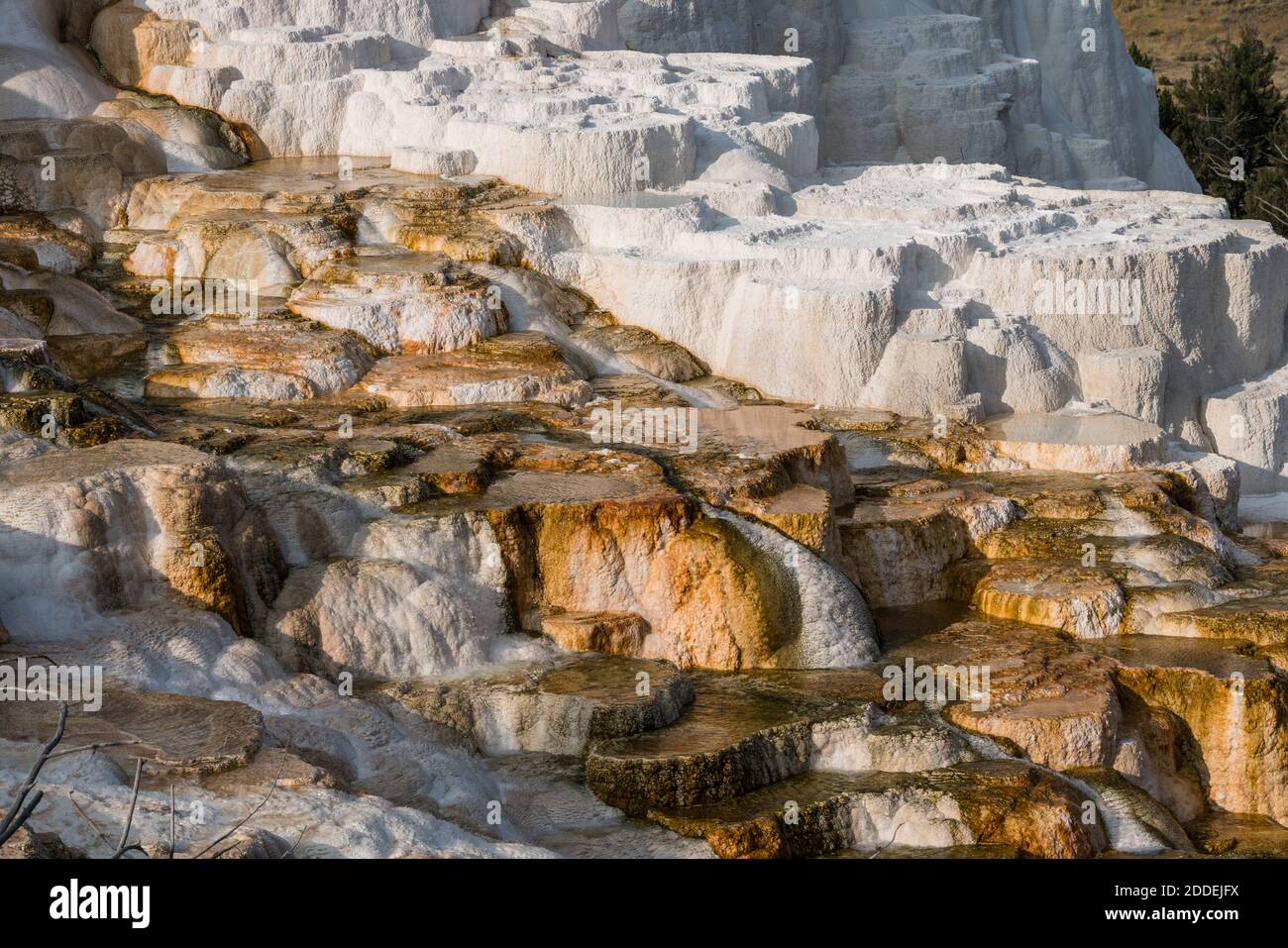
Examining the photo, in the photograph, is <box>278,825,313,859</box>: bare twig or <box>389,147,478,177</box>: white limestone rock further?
<box>389,147,478,177</box>: white limestone rock

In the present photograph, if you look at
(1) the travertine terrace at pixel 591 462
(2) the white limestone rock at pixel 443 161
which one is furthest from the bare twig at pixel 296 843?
(2) the white limestone rock at pixel 443 161

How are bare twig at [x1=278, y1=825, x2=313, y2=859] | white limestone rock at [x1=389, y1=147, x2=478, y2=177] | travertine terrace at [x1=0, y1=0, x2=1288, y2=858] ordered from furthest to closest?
white limestone rock at [x1=389, y1=147, x2=478, y2=177] < travertine terrace at [x1=0, y1=0, x2=1288, y2=858] < bare twig at [x1=278, y1=825, x2=313, y2=859]

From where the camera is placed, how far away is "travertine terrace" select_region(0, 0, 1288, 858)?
8.87 meters

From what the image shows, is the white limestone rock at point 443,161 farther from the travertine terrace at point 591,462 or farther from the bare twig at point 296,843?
the bare twig at point 296,843

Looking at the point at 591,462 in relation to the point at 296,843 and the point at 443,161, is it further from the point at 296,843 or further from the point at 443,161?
the point at 443,161

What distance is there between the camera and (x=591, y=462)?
11.1 meters

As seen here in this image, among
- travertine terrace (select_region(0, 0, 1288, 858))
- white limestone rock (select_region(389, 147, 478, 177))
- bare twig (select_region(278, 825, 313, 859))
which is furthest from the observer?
white limestone rock (select_region(389, 147, 478, 177))

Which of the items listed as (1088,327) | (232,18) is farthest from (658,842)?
(232,18)

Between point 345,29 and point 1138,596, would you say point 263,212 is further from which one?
point 1138,596

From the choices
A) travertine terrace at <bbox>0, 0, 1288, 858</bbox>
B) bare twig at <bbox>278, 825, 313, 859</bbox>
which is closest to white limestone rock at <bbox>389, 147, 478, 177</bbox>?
travertine terrace at <bbox>0, 0, 1288, 858</bbox>

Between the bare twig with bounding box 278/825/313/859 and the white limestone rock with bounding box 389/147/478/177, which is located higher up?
the white limestone rock with bounding box 389/147/478/177

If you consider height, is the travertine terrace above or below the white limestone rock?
below

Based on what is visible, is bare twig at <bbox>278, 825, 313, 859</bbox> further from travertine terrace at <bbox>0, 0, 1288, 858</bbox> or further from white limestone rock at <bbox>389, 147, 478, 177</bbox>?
white limestone rock at <bbox>389, 147, 478, 177</bbox>
